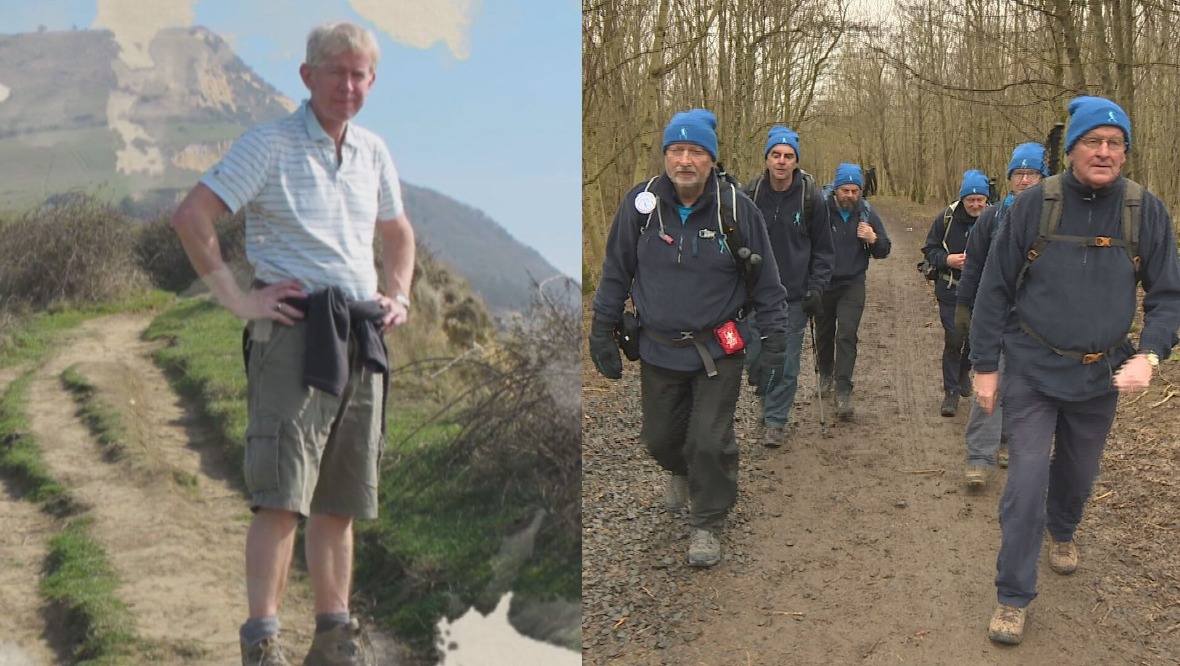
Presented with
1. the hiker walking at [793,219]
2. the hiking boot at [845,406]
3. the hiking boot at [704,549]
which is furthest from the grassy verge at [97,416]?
the hiking boot at [845,406]

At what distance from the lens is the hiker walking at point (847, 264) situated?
333 inches

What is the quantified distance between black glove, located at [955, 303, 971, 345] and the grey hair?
5631mm

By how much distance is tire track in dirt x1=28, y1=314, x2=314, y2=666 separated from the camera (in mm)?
3375

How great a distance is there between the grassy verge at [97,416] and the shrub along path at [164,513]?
0.01 metres

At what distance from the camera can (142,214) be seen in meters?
3.44

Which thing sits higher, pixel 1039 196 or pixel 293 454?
pixel 1039 196

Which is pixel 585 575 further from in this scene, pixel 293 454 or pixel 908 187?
Result: pixel 908 187

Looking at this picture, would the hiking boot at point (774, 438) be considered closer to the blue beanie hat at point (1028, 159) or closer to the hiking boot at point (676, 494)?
the hiking boot at point (676, 494)

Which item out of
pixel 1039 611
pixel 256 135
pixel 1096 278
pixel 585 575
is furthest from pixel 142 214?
pixel 1039 611

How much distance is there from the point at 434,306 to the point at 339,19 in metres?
0.95

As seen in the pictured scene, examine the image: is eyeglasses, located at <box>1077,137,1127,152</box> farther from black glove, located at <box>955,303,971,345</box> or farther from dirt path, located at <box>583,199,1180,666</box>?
black glove, located at <box>955,303,971,345</box>

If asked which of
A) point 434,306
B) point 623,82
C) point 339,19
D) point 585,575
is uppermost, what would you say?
point 623,82

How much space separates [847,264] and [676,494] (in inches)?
106

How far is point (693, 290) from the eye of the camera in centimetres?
543
